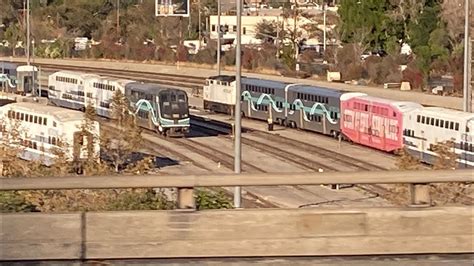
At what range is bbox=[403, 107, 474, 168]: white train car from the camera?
34844mm

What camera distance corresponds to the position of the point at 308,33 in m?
100

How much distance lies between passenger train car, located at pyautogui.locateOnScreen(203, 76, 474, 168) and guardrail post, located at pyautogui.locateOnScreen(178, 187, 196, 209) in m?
25.4

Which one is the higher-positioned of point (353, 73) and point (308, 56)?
point (308, 56)

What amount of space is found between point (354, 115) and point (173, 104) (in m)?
7.74

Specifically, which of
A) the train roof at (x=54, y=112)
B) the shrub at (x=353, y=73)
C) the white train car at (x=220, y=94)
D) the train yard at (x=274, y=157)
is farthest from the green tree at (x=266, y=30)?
the train roof at (x=54, y=112)

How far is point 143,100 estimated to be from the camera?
47.8 meters

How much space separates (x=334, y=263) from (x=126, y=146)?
24548mm

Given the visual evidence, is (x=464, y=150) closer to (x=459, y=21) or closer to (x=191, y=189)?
(x=191, y=189)

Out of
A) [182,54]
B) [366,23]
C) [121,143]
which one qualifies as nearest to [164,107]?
[121,143]

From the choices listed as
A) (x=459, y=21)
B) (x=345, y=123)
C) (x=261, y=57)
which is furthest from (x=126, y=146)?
(x=261, y=57)

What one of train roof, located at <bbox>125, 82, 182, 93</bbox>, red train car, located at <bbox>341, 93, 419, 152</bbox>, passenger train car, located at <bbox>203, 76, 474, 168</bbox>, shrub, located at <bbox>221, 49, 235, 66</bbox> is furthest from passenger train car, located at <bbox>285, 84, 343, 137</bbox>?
shrub, located at <bbox>221, 49, 235, 66</bbox>

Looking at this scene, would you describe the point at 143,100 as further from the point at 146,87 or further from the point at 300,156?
the point at 300,156

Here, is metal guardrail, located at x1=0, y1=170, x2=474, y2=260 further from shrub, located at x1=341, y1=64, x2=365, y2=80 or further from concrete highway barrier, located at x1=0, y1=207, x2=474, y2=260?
shrub, located at x1=341, y1=64, x2=365, y2=80

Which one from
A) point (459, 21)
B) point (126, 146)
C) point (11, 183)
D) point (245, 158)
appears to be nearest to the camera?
point (11, 183)
